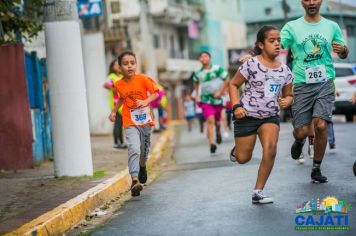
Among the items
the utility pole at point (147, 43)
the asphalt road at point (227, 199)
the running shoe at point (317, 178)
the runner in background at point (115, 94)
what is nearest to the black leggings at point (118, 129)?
the runner in background at point (115, 94)

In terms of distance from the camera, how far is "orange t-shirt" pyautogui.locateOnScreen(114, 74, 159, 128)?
30.5 ft

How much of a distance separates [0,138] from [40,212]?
202 inches

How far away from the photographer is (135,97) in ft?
30.7

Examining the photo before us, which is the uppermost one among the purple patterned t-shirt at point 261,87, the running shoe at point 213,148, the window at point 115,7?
the window at point 115,7

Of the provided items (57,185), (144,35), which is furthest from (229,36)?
(57,185)

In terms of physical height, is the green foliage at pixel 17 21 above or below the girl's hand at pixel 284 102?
above

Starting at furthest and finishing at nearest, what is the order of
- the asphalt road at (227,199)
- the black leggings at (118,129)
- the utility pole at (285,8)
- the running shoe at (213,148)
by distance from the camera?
the utility pole at (285,8) < the black leggings at (118,129) < the running shoe at (213,148) < the asphalt road at (227,199)

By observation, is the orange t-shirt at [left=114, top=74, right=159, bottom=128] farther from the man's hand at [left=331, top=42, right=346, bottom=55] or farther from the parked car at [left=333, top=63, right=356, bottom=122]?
the parked car at [left=333, top=63, right=356, bottom=122]

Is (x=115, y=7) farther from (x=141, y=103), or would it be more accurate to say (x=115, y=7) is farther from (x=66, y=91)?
(x=141, y=103)

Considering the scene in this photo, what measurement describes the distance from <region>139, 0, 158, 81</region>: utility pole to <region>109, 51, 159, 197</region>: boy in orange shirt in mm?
36519

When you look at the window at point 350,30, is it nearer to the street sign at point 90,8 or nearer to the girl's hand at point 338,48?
the girl's hand at point 338,48

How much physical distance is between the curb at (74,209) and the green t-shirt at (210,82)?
15.0ft

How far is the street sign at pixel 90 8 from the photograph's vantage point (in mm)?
21444

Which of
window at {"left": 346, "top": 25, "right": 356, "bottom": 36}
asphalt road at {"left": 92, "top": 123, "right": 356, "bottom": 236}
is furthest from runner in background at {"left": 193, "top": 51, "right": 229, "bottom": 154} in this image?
asphalt road at {"left": 92, "top": 123, "right": 356, "bottom": 236}
